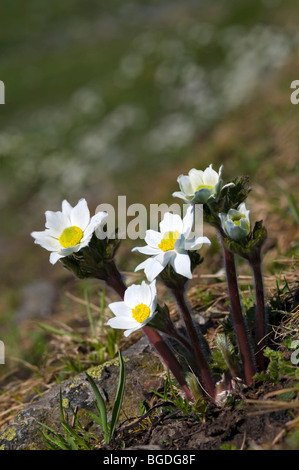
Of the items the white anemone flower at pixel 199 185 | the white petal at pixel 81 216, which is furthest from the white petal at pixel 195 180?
the white petal at pixel 81 216

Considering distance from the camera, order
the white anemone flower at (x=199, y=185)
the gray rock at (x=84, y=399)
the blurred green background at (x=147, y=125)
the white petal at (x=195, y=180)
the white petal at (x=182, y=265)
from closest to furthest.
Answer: the white petal at (x=182, y=265), the white anemone flower at (x=199, y=185), the white petal at (x=195, y=180), the gray rock at (x=84, y=399), the blurred green background at (x=147, y=125)

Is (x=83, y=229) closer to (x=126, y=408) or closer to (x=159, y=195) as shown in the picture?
(x=126, y=408)

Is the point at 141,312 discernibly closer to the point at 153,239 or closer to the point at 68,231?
the point at 153,239

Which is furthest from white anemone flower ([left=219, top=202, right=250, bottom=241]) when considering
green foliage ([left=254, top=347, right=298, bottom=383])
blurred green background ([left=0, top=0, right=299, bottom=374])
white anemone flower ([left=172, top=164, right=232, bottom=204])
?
blurred green background ([left=0, top=0, right=299, bottom=374])

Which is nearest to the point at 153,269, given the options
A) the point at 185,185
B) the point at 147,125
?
the point at 185,185

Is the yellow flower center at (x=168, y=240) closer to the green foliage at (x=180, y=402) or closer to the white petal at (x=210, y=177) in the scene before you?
the white petal at (x=210, y=177)

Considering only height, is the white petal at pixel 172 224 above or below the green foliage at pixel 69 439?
above

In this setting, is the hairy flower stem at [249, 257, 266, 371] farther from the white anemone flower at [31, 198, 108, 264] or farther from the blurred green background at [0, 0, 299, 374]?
the blurred green background at [0, 0, 299, 374]
